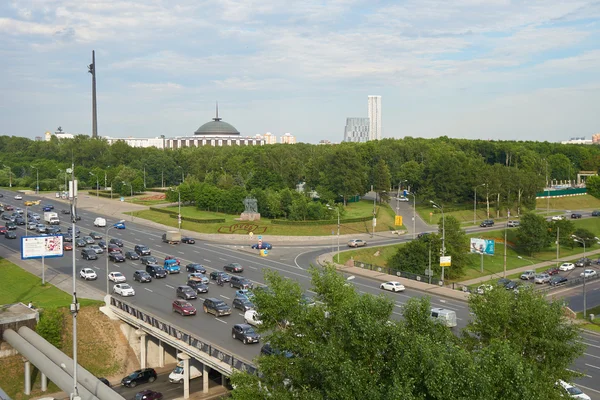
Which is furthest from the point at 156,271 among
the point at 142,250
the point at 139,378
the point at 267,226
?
the point at 267,226

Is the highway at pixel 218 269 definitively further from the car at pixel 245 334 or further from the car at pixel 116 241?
the car at pixel 116 241

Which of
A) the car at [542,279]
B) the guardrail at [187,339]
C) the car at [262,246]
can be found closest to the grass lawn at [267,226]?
the car at [262,246]

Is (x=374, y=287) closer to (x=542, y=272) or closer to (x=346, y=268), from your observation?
(x=346, y=268)

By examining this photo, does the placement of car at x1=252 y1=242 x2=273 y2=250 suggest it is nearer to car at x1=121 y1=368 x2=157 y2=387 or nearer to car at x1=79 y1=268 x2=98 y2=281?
car at x1=79 y1=268 x2=98 y2=281

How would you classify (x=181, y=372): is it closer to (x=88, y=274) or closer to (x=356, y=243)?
(x=88, y=274)

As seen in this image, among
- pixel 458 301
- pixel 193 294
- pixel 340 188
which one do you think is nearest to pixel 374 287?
pixel 458 301

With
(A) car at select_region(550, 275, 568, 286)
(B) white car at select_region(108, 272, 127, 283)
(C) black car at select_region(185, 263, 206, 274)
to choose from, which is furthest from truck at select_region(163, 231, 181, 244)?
(A) car at select_region(550, 275, 568, 286)
